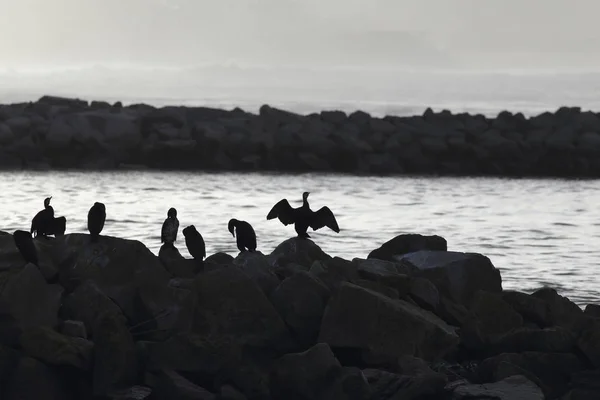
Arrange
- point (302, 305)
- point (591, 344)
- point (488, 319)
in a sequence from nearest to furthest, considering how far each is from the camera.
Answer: point (591, 344) < point (302, 305) < point (488, 319)

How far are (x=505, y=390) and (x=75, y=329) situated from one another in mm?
3731

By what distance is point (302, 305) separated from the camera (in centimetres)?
1125

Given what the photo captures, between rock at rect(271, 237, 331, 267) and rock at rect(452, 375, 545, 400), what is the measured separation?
10.7 ft

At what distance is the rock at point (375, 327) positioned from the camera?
10.7m

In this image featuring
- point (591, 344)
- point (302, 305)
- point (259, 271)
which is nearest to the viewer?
point (591, 344)

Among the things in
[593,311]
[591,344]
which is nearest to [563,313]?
[593,311]

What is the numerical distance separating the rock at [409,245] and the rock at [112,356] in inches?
173

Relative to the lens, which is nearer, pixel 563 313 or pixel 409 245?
pixel 563 313

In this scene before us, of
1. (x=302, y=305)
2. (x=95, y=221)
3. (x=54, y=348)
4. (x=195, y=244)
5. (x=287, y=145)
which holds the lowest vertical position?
(x=54, y=348)

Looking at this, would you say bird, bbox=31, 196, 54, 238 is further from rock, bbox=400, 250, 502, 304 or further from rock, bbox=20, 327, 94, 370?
rock, bbox=400, 250, 502, 304

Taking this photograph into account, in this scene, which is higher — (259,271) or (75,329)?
(259,271)

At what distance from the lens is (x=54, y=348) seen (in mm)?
10078

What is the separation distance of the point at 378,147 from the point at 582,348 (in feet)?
101

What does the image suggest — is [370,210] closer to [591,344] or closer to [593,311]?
[593,311]
